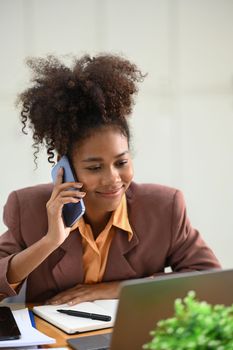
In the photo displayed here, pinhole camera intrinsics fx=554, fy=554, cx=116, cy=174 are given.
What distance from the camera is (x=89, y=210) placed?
1839mm

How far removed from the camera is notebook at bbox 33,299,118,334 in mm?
1386

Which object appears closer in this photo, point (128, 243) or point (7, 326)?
point (7, 326)

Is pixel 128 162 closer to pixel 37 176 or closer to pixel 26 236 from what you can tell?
pixel 26 236

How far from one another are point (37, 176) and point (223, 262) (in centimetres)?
115

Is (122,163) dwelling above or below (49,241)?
above

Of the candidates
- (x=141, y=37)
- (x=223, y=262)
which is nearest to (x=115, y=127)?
(x=141, y=37)

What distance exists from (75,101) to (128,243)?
1.60 ft

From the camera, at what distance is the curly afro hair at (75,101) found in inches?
67.6

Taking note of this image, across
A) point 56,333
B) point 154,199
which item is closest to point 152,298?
point 56,333

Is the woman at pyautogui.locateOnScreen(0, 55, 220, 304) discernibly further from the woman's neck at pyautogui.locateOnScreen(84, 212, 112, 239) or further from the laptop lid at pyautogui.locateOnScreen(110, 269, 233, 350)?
the laptop lid at pyautogui.locateOnScreen(110, 269, 233, 350)

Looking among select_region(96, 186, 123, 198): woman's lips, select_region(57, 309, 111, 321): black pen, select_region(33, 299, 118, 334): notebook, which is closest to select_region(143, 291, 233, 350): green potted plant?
select_region(33, 299, 118, 334): notebook

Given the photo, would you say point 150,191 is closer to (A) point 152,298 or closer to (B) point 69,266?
(B) point 69,266

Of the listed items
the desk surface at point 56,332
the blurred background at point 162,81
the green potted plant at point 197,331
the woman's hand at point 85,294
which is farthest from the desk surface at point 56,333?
the blurred background at point 162,81

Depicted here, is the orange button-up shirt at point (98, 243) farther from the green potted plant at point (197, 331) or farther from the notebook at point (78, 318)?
the green potted plant at point (197, 331)
